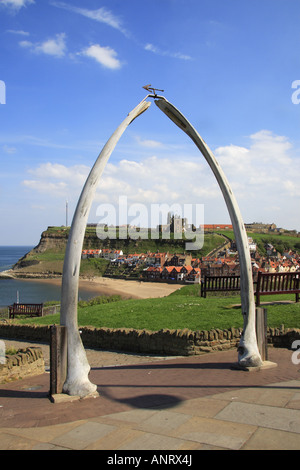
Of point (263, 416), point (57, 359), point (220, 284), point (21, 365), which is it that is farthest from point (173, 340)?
point (263, 416)

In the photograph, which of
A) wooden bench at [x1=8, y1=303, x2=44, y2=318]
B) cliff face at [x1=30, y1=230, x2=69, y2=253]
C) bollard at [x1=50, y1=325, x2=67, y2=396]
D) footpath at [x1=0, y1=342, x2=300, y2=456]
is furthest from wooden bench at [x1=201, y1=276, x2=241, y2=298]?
cliff face at [x1=30, y1=230, x2=69, y2=253]

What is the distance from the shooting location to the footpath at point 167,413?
4441 mm

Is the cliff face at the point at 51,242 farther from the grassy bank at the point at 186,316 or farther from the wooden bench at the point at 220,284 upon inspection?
the wooden bench at the point at 220,284

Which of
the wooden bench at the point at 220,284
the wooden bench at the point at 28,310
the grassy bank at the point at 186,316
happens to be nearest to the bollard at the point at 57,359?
the grassy bank at the point at 186,316

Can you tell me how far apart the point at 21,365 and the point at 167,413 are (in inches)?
199

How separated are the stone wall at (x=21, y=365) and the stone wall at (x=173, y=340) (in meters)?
3.20

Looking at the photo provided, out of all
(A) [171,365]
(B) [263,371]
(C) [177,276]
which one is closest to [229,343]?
(A) [171,365]

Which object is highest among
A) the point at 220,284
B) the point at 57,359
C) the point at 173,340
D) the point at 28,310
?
the point at 220,284

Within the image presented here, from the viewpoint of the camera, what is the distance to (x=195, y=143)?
8484 millimetres

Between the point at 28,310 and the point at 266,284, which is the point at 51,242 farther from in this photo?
the point at 266,284

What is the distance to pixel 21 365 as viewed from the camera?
30.2 feet

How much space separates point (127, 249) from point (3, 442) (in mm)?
125882

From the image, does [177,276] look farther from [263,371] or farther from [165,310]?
[263,371]

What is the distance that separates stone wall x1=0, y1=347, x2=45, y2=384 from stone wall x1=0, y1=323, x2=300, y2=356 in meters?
3.20
